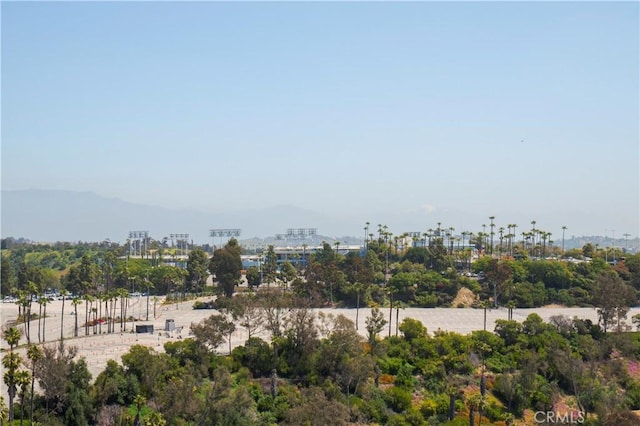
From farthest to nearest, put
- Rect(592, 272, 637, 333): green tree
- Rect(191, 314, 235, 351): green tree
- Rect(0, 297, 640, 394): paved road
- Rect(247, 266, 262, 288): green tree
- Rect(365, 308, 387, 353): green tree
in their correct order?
1. Rect(247, 266, 262, 288): green tree
2. Rect(592, 272, 637, 333): green tree
3. Rect(0, 297, 640, 394): paved road
4. Rect(365, 308, 387, 353): green tree
5. Rect(191, 314, 235, 351): green tree

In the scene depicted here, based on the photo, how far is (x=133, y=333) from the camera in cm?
5578

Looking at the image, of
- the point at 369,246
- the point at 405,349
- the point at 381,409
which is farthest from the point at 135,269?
the point at 381,409

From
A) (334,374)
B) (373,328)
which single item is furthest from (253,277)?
(334,374)

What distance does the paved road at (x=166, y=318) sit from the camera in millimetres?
47781

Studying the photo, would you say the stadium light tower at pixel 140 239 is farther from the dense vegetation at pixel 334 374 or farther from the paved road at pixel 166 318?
the dense vegetation at pixel 334 374

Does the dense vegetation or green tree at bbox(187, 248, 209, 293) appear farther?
green tree at bbox(187, 248, 209, 293)

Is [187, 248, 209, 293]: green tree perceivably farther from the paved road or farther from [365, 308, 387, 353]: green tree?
[365, 308, 387, 353]: green tree

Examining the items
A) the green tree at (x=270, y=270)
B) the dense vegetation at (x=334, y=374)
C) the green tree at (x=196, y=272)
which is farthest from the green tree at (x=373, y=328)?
the green tree at (x=196, y=272)

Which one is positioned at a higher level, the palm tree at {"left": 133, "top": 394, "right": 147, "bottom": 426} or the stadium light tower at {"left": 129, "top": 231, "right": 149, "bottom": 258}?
the stadium light tower at {"left": 129, "top": 231, "right": 149, "bottom": 258}

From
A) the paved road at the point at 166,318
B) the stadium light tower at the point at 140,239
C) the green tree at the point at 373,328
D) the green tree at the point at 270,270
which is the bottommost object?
the paved road at the point at 166,318

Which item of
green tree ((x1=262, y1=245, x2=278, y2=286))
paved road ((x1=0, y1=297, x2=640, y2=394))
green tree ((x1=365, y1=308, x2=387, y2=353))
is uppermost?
green tree ((x1=262, y1=245, x2=278, y2=286))

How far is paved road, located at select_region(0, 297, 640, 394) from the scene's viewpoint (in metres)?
47.8

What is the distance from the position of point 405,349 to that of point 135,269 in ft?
180

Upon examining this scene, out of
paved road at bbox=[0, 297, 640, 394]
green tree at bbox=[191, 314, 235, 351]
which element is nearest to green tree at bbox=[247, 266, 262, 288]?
paved road at bbox=[0, 297, 640, 394]
